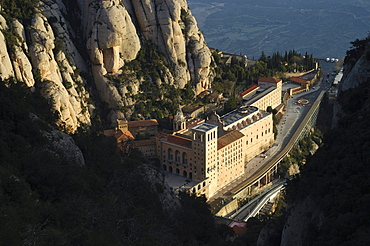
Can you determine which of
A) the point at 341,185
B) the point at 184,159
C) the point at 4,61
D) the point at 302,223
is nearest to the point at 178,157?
the point at 184,159

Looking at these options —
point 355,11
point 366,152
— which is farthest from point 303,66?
point 366,152

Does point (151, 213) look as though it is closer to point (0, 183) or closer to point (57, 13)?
point (0, 183)

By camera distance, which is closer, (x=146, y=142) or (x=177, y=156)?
(x=177, y=156)

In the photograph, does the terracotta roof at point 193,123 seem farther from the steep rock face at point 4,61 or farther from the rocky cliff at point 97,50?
the steep rock face at point 4,61

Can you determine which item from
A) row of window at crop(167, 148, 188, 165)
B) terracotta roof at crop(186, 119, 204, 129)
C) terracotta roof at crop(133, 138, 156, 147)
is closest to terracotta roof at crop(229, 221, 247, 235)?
row of window at crop(167, 148, 188, 165)

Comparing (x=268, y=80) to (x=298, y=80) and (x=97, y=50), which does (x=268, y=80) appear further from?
(x=97, y=50)

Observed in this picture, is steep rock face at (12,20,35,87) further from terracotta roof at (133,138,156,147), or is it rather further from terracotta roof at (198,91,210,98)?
terracotta roof at (198,91,210,98)

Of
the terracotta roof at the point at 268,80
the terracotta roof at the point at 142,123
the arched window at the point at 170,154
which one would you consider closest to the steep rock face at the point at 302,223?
the arched window at the point at 170,154

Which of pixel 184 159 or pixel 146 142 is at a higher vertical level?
pixel 146 142
